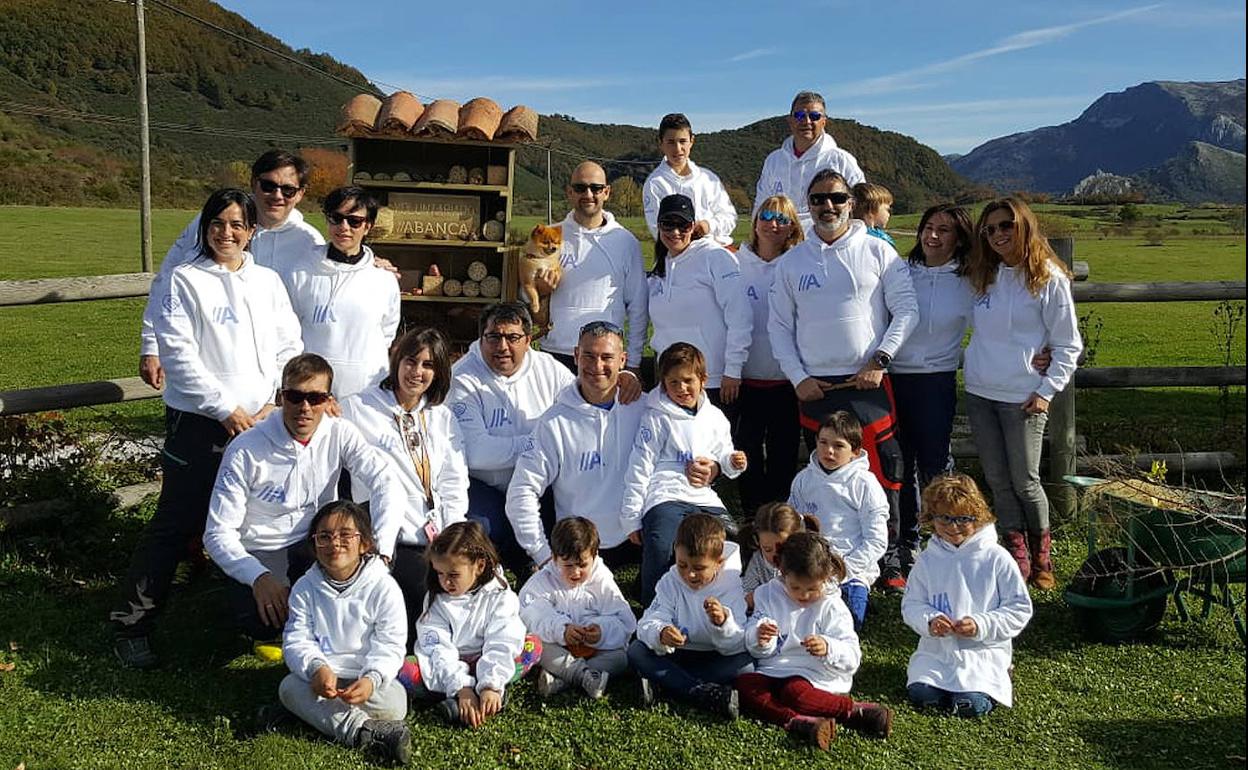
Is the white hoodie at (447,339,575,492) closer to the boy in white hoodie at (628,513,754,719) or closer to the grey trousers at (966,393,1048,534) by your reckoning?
the boy in white hoodie at (628,513,754,719)

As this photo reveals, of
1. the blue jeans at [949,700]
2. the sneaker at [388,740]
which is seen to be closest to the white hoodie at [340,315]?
the sneaker at [388,740]

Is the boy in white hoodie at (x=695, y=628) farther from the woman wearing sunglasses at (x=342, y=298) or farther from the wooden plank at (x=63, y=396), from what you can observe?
the wooden plank at (x=63, y=396)

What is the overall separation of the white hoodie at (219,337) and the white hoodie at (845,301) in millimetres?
2692

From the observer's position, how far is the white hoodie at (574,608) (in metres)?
4.82

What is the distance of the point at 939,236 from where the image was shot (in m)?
6.09

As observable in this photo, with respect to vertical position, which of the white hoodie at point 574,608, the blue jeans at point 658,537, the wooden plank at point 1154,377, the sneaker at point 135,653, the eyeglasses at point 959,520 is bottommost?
the sneaker at point 135,653

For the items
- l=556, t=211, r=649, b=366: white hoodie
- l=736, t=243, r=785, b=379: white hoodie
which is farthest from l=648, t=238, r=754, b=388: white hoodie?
l=556, t=211, r=649, b=366: white hoodie

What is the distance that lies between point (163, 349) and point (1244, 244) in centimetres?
432

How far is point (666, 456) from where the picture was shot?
5484mm

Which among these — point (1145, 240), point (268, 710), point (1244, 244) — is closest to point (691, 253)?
point (268, 710)

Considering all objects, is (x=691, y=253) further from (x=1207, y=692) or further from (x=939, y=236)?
(x=1207, y=692)

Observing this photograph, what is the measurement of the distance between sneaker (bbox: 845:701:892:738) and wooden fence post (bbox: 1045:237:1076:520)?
3.24m

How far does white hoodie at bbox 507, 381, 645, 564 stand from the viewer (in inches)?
218

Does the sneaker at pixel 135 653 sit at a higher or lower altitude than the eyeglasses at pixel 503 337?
lower
